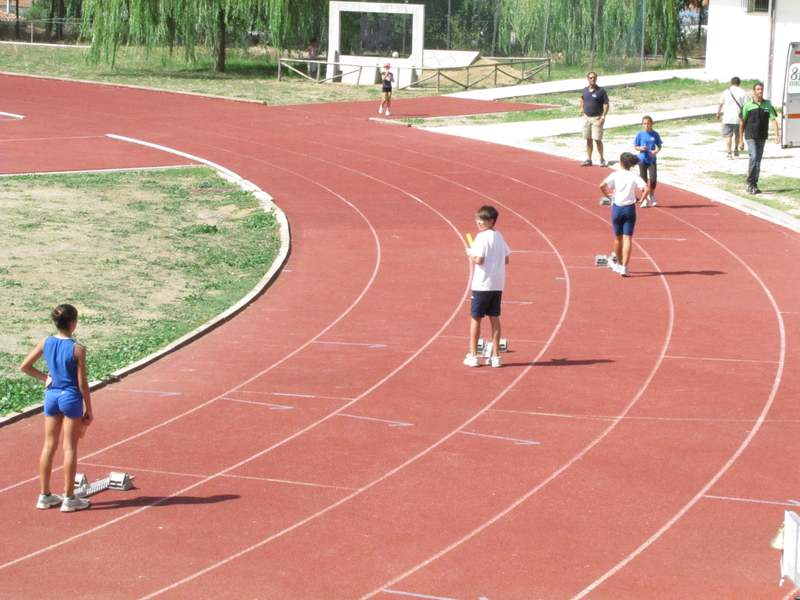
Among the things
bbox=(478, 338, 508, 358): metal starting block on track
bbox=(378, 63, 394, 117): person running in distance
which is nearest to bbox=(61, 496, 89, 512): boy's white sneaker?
bbox=(478, 338, 508, 358): metal starting block on track

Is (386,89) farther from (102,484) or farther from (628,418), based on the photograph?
(102,484)

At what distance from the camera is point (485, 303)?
1113 centimetres

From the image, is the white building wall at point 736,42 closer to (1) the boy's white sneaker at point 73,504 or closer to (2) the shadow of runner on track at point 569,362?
(2) the shadow of runner on track at point 569,362

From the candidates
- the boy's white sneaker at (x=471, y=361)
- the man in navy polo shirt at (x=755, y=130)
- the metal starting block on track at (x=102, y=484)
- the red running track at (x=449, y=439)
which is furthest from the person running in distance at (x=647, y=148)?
the metal starting block on track at (x=102, y=484)

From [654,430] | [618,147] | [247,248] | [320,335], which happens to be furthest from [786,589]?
[618,147]

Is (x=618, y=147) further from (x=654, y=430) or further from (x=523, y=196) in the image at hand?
(x=654, y=430)

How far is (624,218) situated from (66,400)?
29.1ft

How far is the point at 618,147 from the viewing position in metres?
26.4

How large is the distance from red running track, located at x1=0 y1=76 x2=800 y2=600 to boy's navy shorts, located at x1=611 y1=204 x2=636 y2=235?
27.8 inches

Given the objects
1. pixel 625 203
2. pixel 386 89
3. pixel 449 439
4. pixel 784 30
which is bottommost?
pixel 449 439

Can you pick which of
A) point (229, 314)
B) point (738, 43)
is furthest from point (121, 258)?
point (738, 43)

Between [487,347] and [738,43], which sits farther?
[738,43]

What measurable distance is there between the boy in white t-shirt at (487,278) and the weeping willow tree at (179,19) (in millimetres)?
32243

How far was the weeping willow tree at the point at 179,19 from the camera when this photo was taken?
4078cm
